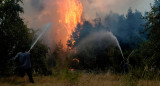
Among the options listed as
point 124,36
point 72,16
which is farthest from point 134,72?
point 124,36

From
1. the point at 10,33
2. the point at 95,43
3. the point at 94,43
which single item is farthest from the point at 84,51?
the point at 10,33

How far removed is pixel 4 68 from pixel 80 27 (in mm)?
29624

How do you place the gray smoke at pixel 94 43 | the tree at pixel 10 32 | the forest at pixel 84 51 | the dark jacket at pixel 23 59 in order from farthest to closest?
the gray smoke at pixel 94 43, the tree at pixel 10 32, the dark jacket at pixel 23 59, the forest at pixel 84 51

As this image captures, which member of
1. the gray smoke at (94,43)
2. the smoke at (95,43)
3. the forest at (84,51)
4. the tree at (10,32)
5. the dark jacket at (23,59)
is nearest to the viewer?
the forest at (84,51)

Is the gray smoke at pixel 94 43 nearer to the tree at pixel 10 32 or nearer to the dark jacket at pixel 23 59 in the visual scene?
the tree at pixel 10 32

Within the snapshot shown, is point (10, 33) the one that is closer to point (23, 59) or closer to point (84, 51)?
point (23, 59)

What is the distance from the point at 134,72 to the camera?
19.6 feet

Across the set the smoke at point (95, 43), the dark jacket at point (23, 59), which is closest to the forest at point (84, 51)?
the smoke at point (95, 43)

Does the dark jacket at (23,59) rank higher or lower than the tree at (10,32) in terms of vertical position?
lower

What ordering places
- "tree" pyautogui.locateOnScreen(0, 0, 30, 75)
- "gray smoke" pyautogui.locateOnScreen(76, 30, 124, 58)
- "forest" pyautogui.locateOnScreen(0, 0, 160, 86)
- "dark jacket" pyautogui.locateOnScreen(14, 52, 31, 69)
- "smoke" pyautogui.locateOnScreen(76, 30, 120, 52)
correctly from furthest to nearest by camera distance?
1. "smoke" pyautogui.locateOnScreen(76, 30, 120, 52)
2. "gray smoke" pyautogui.locateOnScreen(76, 30, 124, 58)
3. "tree" pyautogui.locateOnScreen(0, 0, 30, 75)
4. "dark jacket" pyautogui.locateOnScreen(14, 52, 31, 69)
5. "forest" pyautogui.locateOnScreen(0, 0, 160, 86)

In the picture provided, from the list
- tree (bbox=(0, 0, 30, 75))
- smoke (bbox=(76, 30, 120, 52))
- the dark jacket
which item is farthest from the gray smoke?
the dark jacket

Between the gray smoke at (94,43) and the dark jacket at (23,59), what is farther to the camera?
the gray smoke at (94,43)

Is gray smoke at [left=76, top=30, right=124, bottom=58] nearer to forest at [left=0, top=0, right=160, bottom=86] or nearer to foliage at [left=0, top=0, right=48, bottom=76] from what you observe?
forest at [left=0, top=0, right=160, bottom=86]

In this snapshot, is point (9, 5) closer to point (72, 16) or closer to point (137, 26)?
point (72, 16)
